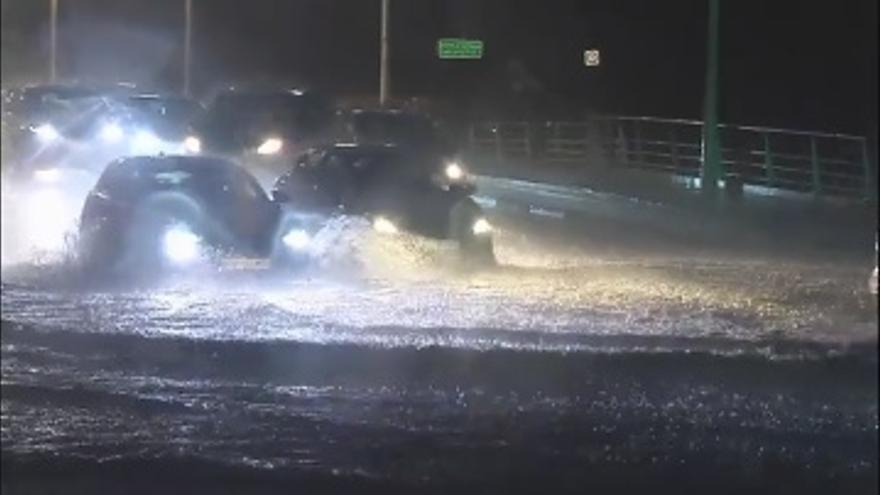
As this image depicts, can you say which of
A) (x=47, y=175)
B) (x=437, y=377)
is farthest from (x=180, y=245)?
(x=437, y=377)

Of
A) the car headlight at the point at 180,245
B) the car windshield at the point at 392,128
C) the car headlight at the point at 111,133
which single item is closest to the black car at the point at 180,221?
the car headlight at the point at 180,245

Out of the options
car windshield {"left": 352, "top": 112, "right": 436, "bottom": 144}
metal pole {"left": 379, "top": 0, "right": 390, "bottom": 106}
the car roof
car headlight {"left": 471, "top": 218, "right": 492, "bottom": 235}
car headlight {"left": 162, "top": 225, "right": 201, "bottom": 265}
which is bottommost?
car headlight {"left": 471, "top": 218, "right": 492, "bottom": 235}

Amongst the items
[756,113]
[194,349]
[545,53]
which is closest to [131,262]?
[194,349]

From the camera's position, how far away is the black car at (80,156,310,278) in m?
15.1

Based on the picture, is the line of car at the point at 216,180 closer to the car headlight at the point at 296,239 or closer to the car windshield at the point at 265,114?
the car headlight at the point at 296,239

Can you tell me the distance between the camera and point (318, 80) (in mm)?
21594

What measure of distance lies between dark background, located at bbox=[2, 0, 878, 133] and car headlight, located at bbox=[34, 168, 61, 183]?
0.73m

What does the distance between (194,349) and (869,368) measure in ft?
24.1

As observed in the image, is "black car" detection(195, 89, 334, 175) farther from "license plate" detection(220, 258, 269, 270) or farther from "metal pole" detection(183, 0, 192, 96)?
"license plate" detection(220, 258, 269, 270)

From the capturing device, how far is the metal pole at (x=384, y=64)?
1496 centimetres

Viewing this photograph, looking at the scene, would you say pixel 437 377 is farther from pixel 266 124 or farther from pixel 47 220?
pixel 266 124

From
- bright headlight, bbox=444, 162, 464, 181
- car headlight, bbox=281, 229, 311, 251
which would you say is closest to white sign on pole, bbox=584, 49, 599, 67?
bright headlight, bbox=444, 162, 464, 181

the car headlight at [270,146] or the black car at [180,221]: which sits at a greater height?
the car headlight at [270,146]

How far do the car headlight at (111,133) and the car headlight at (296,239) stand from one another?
8.89 feet
